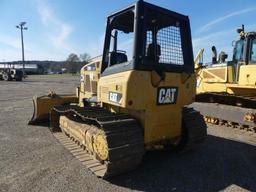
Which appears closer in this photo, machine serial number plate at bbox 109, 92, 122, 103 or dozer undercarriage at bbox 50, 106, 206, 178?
dozer undercarriage at bbox 50, 106, 206, 178

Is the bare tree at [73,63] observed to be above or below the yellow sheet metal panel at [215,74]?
above

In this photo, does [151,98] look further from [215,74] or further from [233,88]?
[215,74]

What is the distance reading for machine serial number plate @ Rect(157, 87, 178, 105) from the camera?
16.3 ft

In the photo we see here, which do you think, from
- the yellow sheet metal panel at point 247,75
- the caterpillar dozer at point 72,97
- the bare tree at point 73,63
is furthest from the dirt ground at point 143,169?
the bare tree at point 73,63

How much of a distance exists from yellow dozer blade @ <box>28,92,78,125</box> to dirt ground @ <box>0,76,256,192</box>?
4.74 ft

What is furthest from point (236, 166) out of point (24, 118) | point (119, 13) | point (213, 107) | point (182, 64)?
point (24, 118)

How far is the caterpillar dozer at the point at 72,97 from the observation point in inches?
279

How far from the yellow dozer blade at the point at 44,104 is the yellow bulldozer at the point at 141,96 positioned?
114 inches

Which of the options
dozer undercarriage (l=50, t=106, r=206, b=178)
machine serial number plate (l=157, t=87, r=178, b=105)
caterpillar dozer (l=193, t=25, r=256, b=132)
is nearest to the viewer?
dozer undercarriage (l=50, t=106, r=206, b=178)

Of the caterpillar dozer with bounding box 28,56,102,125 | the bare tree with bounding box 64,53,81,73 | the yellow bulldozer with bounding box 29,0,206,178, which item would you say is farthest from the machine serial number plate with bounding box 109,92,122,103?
the bare tree with bounding box 64,53,81,73

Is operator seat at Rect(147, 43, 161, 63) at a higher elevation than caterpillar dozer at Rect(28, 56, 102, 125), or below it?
higher

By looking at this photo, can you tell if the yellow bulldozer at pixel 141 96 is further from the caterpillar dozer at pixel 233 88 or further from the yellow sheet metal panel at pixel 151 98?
the caterpillar dozer at pixel 233 88

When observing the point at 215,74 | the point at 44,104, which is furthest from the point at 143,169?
the point at 215,74

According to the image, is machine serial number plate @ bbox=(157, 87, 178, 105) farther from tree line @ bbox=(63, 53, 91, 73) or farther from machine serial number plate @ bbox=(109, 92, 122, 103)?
tree line @ bbox=(63, 53, 91, 73)
